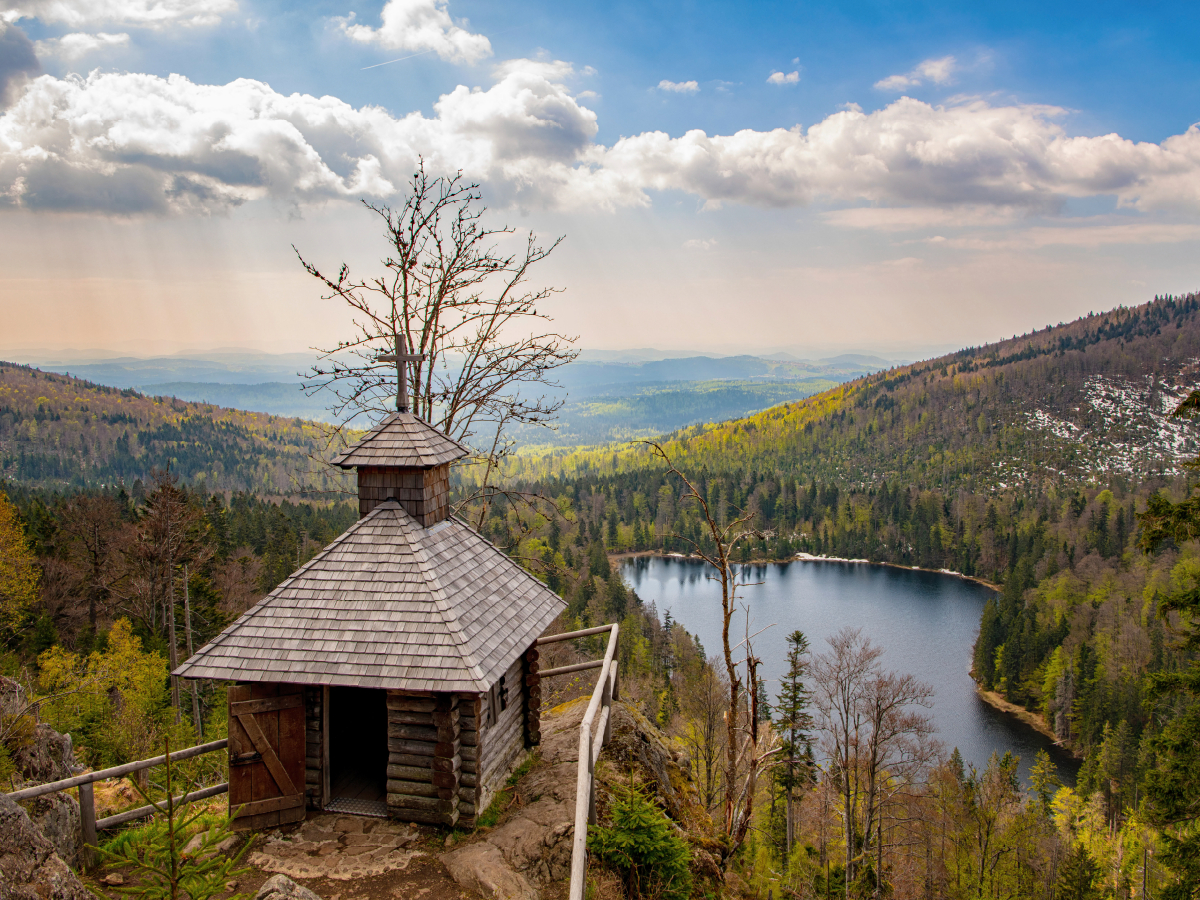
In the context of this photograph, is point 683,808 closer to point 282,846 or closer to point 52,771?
point 282,846

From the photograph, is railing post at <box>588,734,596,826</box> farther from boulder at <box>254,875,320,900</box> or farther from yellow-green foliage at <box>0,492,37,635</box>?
yellow-green foliage at <box>0,492,37,635</box>

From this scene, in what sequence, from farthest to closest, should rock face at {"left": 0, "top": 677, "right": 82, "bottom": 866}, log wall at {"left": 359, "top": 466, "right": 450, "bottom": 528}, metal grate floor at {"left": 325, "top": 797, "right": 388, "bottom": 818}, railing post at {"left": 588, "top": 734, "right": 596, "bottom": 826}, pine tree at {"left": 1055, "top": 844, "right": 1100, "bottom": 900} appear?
pine tree at {"left": 1055, "top": 844, "right": 1100, "bottom": 900}, log wall at {"left": 359, "top": 466, "right": 450, "bottom": 528}, metal grate floor at {"left": 325, "top": 797, "right": 388, "bottom": 818}, rock face at {"left": 0, "top": 677, "right": 82, "bottom": 866}, railing post at {"left": 588, "top": 734, "right": 596, "bottom": 826}

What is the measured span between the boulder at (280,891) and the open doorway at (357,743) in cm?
369

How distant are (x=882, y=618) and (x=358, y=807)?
91.4 meters

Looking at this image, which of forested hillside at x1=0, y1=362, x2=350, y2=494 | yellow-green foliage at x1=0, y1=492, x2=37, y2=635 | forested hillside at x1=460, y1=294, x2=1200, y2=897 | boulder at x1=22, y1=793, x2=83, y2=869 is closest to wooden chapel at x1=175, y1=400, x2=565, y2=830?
boulder at x1=22, y1=793, x2=83, y2=869

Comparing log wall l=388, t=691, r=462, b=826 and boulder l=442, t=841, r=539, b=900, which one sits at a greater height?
log wall l=388, t=691, r=462, b=826

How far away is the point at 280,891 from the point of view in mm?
5992

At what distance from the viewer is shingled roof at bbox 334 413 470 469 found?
404 inches

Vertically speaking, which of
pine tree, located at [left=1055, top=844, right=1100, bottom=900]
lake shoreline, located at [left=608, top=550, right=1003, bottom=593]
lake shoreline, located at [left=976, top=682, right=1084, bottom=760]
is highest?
→ pine tree, located at [left=1055, top=844, right=1100, bottom=900]

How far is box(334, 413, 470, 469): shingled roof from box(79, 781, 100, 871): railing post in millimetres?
4864

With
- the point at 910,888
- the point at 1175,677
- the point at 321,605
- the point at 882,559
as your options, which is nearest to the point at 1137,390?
the point at 882,559

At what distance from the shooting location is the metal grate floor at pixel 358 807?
919cm

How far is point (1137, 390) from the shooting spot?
646ft

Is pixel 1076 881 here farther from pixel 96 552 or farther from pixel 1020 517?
pixel 1020 517
